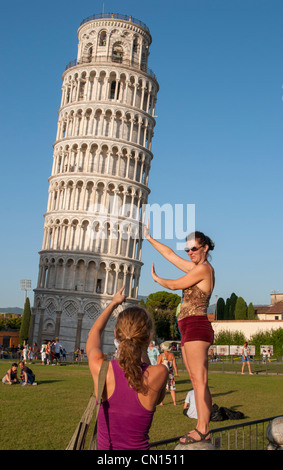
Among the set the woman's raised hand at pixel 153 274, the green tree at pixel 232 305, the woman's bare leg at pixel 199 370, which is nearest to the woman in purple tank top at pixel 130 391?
the woman's bare leg at pixel 199 370

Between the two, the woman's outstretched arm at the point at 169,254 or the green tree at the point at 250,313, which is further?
the green tree at the point at 250,313

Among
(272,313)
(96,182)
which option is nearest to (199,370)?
(96,182)

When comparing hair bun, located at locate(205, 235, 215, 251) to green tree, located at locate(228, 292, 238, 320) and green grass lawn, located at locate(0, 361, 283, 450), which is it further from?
green tree, located at locate(228, 292, 238, 320)

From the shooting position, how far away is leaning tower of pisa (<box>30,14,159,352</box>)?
6175 centimetres

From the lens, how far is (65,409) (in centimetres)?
1271

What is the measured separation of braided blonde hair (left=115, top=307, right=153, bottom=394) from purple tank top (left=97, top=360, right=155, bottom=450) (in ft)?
0.24

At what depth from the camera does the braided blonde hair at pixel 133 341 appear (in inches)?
139

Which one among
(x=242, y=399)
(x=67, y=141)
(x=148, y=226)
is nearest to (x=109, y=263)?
(x=67, y=141)

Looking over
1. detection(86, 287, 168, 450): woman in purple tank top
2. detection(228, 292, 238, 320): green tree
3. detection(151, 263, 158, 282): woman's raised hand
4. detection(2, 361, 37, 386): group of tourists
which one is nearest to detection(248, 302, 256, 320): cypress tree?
detection(228, 292, 238, 320): green tree

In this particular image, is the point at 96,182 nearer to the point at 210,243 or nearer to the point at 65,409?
the point at 65,409

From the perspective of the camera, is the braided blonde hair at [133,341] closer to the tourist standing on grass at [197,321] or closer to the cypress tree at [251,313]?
the tourist standing on grass at [197,321]

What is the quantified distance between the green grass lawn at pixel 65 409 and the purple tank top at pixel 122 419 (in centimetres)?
556

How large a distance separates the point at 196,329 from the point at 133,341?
1.72 m
